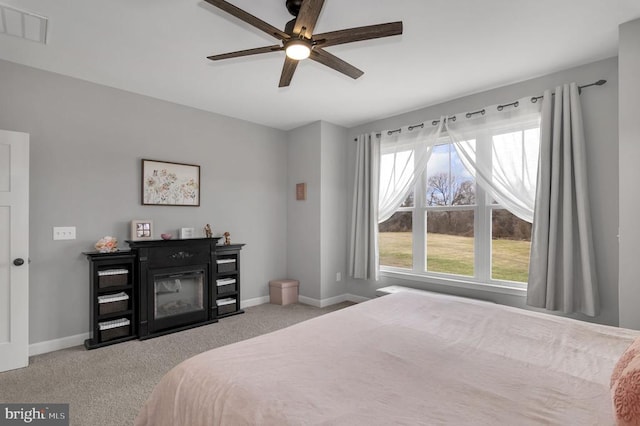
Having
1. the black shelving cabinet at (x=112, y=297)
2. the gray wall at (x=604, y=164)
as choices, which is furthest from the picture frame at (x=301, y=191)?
the gray wall at (x=604, y=164)

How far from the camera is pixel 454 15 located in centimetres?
223

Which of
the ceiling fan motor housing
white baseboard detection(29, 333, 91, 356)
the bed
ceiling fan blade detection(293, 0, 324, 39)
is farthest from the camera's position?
white baseboard detection(29, 333, 91, 356)

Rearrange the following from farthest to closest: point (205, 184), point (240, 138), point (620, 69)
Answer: point (240, 138) < point (205, 184) < point (620, 69)

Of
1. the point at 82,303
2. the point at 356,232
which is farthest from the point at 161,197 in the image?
the point at 356,232

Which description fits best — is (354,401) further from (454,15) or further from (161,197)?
(161,197)

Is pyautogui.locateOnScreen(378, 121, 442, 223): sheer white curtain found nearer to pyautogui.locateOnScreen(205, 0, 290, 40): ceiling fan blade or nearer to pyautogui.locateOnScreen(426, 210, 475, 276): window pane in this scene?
pyautogui.locateOnScreen(426, 210, 475, 276): window pane

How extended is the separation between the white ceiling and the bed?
206cm

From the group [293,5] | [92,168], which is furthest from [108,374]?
[293,5]

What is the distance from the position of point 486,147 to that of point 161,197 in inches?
148

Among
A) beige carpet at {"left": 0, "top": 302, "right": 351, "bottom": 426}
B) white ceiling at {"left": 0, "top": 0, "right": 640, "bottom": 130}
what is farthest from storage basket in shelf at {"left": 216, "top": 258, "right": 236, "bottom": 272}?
white ceiling at {"left": 0, "top": 0, "right": 640, "bottom": 130}

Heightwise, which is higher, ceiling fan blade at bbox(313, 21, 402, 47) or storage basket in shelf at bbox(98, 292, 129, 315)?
ceiling fan blade at bbox(313, 21, 402, 47)

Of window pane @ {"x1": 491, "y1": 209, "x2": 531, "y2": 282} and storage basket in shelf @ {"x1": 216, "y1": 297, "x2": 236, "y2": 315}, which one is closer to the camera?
window pane @ {"x1": 491, "y1": 209, "x2": 531, "y2": 282}

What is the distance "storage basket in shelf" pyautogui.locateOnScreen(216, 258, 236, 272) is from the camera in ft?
13.2

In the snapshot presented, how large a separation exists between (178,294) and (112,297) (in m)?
0.71
